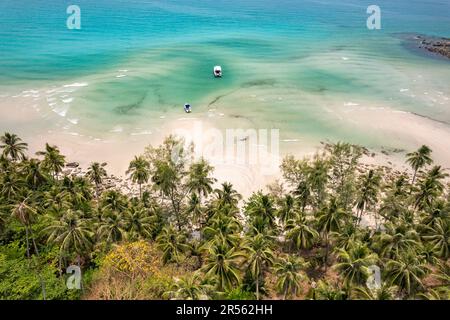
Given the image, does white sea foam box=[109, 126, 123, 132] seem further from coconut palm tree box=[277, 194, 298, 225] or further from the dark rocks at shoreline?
the dark rocks at shoreline

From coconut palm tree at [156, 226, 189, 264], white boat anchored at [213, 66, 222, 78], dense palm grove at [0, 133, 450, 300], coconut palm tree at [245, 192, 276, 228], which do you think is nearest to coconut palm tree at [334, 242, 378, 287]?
dense palm grove at [0, 133, 450, 300]

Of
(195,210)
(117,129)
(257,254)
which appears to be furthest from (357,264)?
(117,129)

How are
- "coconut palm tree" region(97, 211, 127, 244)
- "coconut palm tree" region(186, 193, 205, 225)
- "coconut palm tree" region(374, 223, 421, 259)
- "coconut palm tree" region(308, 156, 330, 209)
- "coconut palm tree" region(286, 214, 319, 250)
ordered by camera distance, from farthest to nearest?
"coconut palm tree" region(308, 156, 330, 209) < "coconut palm tree" region(186, 193, 205, 225) < "coconut palm tree" region(97, 211, 127, 244) < "coconut palm tree" region(286, 214, 319, 250) < "coconut palm tree" region(374, 223, 421, 259)

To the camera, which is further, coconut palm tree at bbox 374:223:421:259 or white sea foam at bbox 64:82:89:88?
white sea foam at bbox 64:82:89:88

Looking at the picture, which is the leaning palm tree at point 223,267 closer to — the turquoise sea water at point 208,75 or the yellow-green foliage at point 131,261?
the yellow-green foliage at point 131,261

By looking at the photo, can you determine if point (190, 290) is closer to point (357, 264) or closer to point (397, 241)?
point (357, 264)

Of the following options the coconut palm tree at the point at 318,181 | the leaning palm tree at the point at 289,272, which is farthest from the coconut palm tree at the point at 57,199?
the coconut palm tree at the point at 318,181
